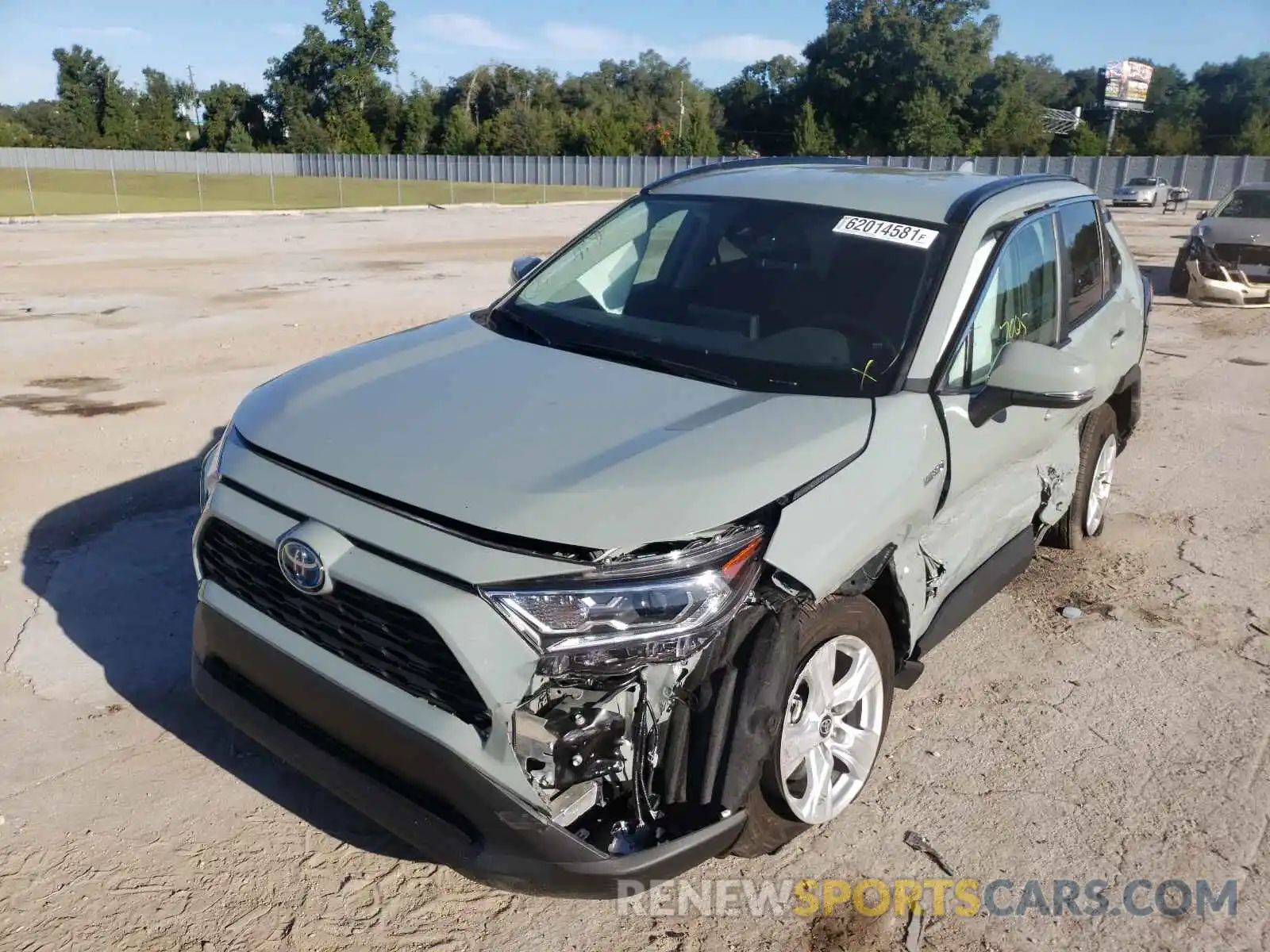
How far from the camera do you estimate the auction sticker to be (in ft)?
12.1

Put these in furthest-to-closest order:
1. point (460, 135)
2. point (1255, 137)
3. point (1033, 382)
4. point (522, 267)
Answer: point (460, 135)
point (1255, 137)
point (522, 267)
point (1033, 382)

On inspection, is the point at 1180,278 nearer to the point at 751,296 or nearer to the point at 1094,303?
the point at 1094,303

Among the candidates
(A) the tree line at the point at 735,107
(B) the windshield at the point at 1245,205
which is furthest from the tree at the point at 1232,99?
(B) the windshield at the point at 1245,205

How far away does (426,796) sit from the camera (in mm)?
2523

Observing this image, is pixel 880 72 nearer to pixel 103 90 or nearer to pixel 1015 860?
pixel 103 90

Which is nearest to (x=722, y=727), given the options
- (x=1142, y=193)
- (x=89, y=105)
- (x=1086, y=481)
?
(x=1086, y=481)

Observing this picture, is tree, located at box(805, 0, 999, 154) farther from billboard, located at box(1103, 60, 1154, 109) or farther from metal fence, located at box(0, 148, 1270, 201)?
metal fence, located at box(0, 148, 1270, 201)

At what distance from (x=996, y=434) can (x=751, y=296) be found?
0.99m

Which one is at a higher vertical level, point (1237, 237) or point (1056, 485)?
point (1237, 237)

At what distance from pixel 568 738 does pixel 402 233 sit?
85.6ft

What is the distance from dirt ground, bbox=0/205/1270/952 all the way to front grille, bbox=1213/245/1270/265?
8115 millimetres

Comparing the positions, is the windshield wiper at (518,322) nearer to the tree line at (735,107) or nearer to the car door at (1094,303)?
the car door at (1094,303)

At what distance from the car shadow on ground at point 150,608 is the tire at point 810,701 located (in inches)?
41.5

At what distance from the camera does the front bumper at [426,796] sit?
2.40 m
